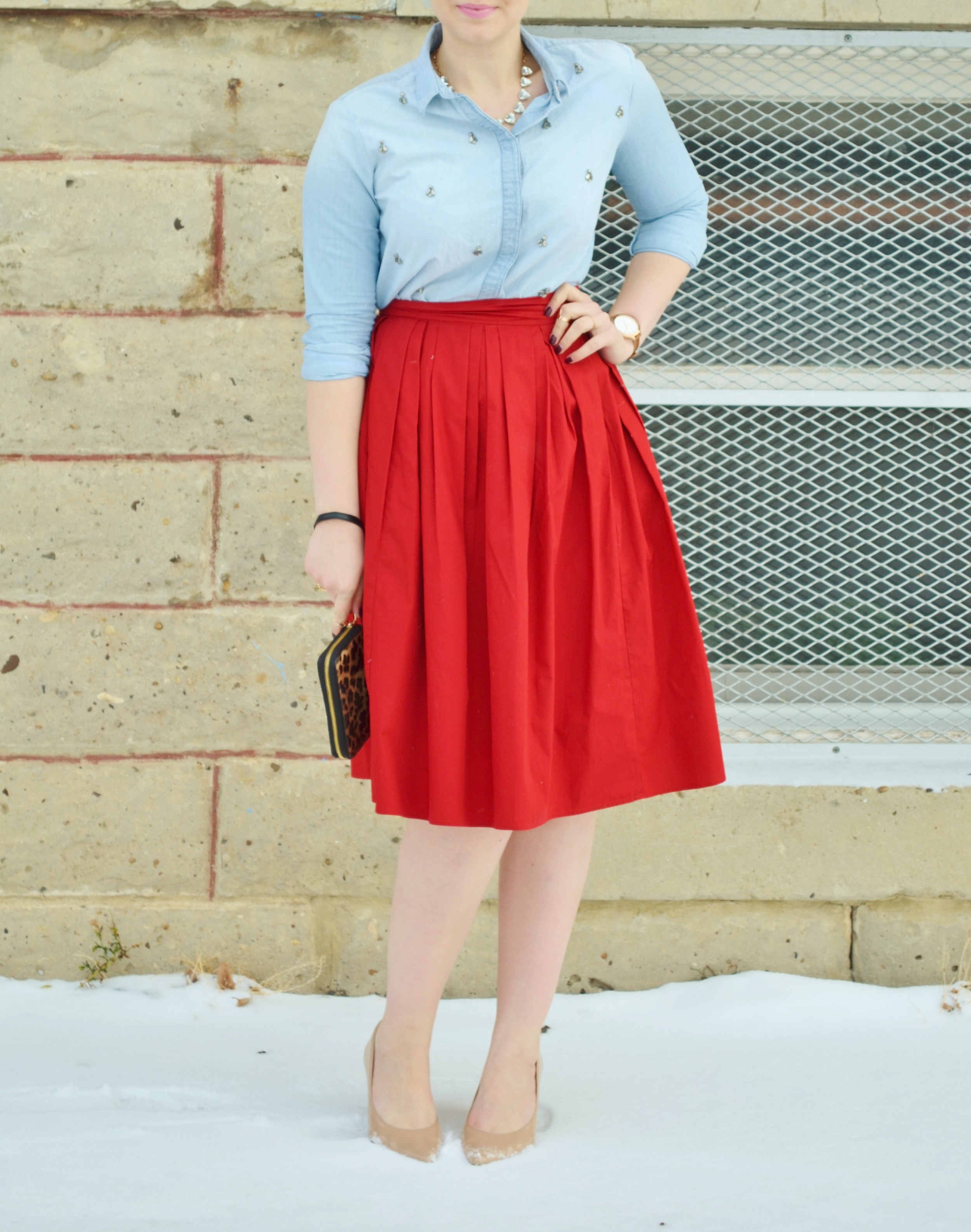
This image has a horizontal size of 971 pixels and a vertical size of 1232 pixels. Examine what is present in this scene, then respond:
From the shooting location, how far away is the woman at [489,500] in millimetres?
1392

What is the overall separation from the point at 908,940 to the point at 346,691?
1.51 m

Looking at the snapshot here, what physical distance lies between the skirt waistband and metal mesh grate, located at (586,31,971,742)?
855 millimetres

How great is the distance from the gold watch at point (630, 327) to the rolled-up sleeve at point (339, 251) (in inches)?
13.8

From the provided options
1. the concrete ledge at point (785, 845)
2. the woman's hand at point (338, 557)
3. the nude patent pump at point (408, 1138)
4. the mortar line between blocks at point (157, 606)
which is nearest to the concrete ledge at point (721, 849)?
the concrete ledge at point (785, 845)

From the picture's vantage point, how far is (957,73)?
2.25 meters

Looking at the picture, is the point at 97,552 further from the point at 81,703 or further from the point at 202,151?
the point at 202,151

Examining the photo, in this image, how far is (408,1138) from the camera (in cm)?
158

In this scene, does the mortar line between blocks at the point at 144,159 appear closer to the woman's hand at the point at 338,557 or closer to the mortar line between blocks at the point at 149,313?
the mortar line between blocks at the point at 149,313

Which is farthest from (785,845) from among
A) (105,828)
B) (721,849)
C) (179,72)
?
(179,72)

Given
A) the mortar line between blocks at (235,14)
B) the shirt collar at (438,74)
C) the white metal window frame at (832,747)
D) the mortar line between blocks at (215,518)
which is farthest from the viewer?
the white metal window frame at (832,747)

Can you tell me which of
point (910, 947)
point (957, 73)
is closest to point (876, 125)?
point (957, 73)

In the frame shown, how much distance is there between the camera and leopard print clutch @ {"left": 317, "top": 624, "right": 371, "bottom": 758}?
1.42 metres

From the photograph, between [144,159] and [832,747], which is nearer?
[144,159]

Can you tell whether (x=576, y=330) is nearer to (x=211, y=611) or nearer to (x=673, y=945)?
(x=211, y=611)
